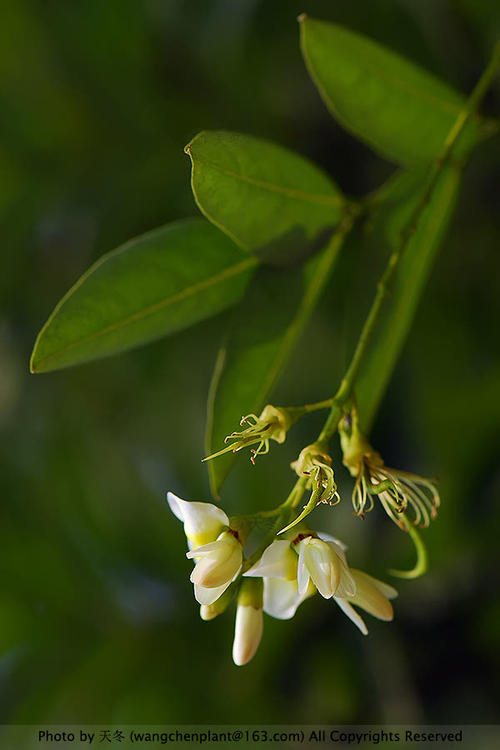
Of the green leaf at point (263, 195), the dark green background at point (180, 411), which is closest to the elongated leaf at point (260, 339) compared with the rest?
the green leaf at point (263, 195)

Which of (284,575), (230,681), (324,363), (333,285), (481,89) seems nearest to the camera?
(284,575)

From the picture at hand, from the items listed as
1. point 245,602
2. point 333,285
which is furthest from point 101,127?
point 245,602

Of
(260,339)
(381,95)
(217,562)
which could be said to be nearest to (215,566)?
(217,562)

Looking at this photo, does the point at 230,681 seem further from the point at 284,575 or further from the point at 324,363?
the point at 284,575

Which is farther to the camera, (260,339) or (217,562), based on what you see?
(260,339)

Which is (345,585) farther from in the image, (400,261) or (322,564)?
(400,261)

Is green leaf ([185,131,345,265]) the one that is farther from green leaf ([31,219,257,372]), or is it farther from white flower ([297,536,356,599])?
white flower ([297,536,356,599])

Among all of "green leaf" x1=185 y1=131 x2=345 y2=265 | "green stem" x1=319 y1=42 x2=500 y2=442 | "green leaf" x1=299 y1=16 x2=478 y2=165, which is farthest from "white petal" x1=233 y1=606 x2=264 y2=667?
"green leaf" x1=299 y1=16 x2=478 y2=165

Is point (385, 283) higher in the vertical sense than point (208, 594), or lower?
higher
